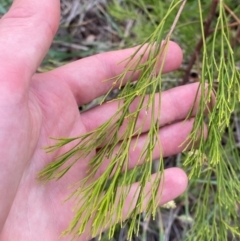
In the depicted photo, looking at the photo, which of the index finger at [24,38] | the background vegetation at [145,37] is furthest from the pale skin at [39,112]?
the background vegetation at [145,37]

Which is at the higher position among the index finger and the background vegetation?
the index finger

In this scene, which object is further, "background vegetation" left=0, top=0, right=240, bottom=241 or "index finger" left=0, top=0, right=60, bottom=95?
"background vegetation" left=0, top=0, right=240, bottom=241

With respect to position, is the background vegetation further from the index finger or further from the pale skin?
the index finger

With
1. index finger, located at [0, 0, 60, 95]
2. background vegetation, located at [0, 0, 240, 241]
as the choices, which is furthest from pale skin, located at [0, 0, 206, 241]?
background vegetation, located at [0, 0, 240, 241]

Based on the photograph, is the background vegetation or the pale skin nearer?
the pale skin

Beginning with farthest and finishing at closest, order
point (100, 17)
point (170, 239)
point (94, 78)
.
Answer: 1. point (100, 17)
2. point (170, 239)
3. point (94, 78)

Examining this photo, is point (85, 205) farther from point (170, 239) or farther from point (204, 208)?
point (170, 239)

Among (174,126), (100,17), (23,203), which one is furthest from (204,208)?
(100,17)

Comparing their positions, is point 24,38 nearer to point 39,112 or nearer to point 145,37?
point 39,112
